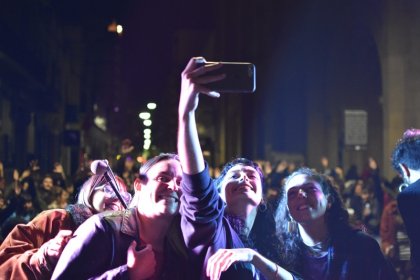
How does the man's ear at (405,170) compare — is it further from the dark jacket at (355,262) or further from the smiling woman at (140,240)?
the smiling woman at (140,240)

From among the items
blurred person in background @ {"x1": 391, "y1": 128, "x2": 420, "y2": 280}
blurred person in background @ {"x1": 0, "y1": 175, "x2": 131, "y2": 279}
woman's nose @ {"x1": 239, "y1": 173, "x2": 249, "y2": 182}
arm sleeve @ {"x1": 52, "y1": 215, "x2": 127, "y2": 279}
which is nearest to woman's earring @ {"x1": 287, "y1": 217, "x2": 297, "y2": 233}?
woman's nose @ {"x1": 239, "y1": 173, "x2": 249, "y2": 182}

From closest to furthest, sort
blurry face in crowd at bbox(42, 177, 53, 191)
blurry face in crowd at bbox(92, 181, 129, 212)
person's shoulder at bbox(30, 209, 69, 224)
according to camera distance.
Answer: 1. person's shoulder at bbox(30, 209, 69, 224)
2. blurry face in crowd at bbox(92, 181, 129, 212)
3. blurry face in crowd at bbox(42, 177, 53, 191)

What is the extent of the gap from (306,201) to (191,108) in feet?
3.95

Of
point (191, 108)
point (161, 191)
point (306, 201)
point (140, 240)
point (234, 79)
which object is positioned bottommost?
point (140, 240)

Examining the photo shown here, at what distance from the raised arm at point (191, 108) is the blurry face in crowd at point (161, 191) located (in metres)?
0.24

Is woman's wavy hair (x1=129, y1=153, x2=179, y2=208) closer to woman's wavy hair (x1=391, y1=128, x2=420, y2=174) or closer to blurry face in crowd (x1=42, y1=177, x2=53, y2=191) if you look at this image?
woman's wavy hair (x1=391, y1=128, x2=420, y2=174)

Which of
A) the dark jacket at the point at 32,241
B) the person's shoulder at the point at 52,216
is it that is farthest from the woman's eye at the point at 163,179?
the person's shoulder at the point at 52,216

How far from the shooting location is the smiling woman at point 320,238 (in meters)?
4.13

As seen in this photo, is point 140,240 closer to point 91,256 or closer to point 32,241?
point 91,256

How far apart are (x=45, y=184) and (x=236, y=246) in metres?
10.8

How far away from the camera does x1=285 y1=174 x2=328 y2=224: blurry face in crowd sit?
427 centimetres

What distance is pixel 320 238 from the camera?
430 centimetres

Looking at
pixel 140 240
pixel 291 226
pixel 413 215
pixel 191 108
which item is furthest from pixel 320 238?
pixel 191 108

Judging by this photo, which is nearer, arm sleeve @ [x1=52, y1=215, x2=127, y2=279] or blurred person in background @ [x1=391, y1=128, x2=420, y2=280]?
arm sleeve @ [x1=52, y1=215, x2=127, y2=279]
